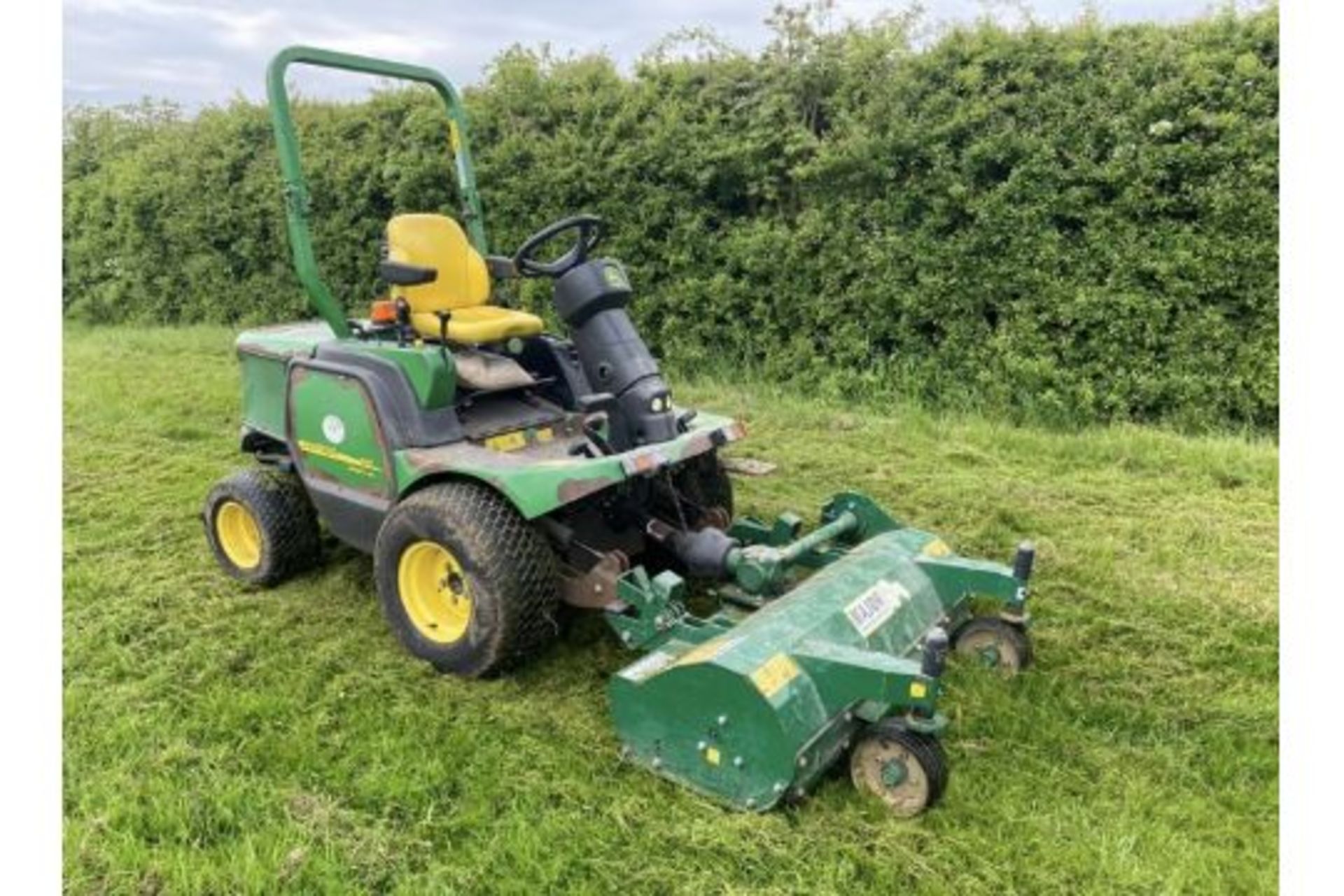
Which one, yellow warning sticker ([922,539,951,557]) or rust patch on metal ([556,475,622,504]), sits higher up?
rust patch on metal ([556,475,622,504])

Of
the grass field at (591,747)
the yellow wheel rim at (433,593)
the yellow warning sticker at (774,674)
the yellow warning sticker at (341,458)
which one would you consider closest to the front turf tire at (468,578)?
the yellow wheel rim at (433,593)

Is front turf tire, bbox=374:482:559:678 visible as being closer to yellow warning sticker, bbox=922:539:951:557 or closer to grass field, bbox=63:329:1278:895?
grass field, bbox=63:329:1278:895

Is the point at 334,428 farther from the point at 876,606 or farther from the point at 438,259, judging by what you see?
the point at 876,606

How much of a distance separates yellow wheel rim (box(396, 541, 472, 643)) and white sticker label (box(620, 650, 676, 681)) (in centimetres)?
84

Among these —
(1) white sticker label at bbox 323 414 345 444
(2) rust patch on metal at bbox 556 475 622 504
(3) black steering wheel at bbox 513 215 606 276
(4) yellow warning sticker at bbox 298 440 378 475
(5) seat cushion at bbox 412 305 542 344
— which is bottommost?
(2) rust patch on metal at bbox 556 475 622 504

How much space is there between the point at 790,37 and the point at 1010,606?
205 inches

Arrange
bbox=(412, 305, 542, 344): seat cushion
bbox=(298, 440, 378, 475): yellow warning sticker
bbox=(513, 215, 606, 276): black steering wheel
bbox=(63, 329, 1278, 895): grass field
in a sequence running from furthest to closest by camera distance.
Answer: bbox=(412, 305, 542, 344): seat cushion, bbox=(513, 215, 606, 276): black steering wheel, bbox=(298, 440, 378, 475): yellow warning sticker, bbox=(63, 329, 1278, 895): grass field

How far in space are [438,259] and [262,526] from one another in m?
1.35

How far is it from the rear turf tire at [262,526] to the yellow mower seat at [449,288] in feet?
3.12

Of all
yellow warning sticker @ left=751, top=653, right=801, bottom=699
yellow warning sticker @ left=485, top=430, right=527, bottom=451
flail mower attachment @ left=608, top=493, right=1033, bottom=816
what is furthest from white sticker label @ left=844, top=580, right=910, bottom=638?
yellow warning sticker @ left=485, top=430, right=527, bottom=451

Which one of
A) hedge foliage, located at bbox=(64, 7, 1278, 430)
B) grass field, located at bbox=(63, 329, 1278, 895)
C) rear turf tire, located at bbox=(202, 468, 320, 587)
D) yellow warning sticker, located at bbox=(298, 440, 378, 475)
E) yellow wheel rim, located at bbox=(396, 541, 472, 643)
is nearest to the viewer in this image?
grass field, located at bbox=(63, 329, 1278, 895)

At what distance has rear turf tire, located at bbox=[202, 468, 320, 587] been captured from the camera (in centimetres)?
439

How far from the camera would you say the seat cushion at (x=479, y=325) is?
4219mm

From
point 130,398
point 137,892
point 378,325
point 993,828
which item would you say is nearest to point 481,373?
point 378,325
